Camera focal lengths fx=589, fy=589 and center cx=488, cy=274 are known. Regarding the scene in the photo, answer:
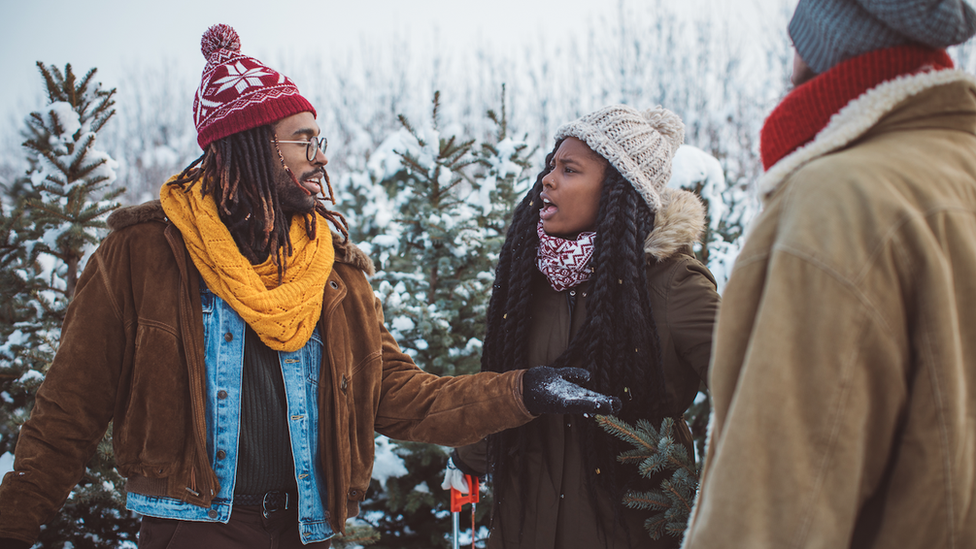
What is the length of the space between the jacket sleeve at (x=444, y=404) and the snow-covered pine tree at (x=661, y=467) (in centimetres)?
37

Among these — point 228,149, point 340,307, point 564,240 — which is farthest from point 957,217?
point 228,149

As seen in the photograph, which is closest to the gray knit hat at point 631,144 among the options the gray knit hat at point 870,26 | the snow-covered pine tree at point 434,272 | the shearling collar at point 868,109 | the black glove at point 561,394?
the black glove at point 561,394

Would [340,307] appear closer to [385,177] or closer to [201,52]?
[201,52]

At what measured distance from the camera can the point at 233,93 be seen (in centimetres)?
229

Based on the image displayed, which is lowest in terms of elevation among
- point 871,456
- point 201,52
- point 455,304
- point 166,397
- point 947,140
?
point 455,304

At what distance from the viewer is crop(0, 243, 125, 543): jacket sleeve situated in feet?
6.01

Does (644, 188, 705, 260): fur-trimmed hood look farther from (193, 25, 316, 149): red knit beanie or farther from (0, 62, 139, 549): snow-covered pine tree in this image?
(0, 62, 139, 549): snow-covered pine tree

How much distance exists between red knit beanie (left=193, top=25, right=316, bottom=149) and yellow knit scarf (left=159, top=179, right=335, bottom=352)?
30 cm

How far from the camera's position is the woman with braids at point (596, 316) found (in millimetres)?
2168

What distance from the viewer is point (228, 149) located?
2295 millimetres

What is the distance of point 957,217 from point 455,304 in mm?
3458

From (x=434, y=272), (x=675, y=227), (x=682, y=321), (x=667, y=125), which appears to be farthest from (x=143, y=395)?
(x=434, y=272)

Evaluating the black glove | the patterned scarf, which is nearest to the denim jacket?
the black glove

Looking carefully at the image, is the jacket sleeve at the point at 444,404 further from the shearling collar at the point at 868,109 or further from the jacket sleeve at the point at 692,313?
the shearling collar at the point at 868,109
